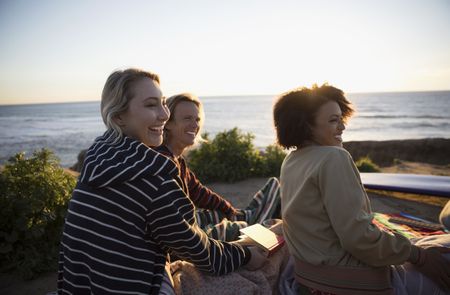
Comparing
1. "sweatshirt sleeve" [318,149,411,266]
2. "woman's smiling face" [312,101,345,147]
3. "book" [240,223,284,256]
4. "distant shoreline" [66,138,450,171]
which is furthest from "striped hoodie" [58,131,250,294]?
"distant shoreline" [66,138,450,171]

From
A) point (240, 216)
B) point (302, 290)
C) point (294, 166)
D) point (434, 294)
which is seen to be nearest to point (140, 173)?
point (294, 166)

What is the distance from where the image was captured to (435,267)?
1.86 meters

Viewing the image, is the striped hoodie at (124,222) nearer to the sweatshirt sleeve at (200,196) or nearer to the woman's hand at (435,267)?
the woman's hand at (435,267)

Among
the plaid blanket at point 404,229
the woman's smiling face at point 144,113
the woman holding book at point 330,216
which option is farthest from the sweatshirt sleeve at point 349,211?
the plaid blanket at point 404,229

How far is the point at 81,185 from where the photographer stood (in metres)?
1.74

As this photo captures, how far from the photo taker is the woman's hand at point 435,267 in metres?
1.83

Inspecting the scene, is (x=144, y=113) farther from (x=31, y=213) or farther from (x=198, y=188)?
(x=31, y=213)

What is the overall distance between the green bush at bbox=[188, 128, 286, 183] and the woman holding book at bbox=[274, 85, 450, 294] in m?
4.93

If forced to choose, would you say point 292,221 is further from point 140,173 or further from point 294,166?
point 140,173

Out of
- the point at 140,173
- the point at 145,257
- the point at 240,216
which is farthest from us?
the point at 240,216

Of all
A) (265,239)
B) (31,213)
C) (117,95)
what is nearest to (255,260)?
(265,239)

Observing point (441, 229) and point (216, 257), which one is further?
point (441, 229)

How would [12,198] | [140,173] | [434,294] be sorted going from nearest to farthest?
1. [140,173]
2. [434,294]
3. [12,198]

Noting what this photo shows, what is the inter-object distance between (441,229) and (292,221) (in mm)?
2429
